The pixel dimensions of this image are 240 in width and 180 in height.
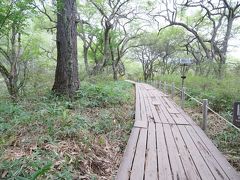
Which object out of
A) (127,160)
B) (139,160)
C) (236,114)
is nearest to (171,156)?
(139,160)

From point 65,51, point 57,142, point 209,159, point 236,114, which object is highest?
point 65,51

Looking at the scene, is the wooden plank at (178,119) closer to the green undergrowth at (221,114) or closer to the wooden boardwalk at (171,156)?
the wooden boardwalk at (171,156)

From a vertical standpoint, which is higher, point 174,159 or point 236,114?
point 236,114

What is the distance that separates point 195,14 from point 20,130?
2152 centimetres

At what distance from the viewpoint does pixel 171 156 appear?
3.71m

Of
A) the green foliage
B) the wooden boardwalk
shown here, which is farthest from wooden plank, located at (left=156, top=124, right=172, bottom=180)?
the green foliage

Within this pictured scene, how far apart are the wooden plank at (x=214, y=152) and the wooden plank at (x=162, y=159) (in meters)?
0.76

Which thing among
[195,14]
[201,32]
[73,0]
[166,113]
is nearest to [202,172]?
[166,113]

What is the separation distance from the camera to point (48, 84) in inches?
342

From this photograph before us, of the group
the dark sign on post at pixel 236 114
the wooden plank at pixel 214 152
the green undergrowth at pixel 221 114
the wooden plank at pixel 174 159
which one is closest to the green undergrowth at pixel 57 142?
the wooden plank at pixel 174 159

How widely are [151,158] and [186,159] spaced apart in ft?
1.94

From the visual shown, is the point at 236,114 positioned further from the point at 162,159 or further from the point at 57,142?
the point at 57,142

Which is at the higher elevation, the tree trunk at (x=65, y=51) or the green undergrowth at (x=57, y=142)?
the tree trunk at (x=65, y=51)

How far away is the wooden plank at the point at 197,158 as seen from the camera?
313 cm
